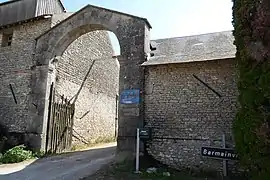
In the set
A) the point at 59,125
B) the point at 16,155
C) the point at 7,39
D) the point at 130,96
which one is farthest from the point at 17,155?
Answer: the point at 7,39

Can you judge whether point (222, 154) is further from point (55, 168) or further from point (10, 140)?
point (10, 140)

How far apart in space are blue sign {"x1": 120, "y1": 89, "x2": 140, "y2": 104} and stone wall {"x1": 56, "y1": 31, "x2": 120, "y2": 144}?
12.8ft

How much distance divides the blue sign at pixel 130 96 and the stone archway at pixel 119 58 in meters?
0.12

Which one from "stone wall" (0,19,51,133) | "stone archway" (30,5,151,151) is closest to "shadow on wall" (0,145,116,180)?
"stone archway" (30,5,151,151)

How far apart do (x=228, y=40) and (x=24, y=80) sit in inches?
327

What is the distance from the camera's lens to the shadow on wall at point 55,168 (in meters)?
6.96

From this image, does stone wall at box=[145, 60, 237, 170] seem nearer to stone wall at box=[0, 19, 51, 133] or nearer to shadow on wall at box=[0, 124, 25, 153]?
stone wall at box=[0, 19, 51, 133]

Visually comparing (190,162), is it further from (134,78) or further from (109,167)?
(134,78)

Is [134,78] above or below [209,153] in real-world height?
above

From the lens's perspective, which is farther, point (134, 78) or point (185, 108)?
point (134, 78)

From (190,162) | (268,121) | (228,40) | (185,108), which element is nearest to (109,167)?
(190,162)

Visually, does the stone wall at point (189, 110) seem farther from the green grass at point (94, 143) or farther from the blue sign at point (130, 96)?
the green grass at point (94, 143)

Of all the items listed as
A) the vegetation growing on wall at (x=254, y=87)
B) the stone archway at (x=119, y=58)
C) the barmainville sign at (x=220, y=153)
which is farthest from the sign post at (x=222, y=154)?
the stone archway at (x=119, y=58)

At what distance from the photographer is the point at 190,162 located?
7.43m
